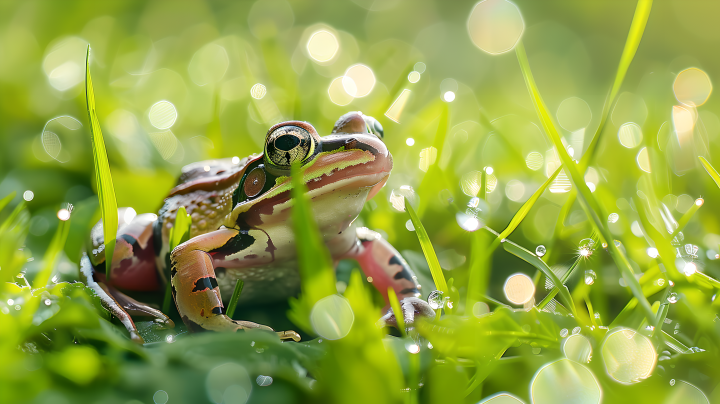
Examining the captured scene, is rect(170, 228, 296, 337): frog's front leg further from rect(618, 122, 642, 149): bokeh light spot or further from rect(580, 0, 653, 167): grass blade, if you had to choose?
rect(618, 122, 642, 149): bokeh light spot

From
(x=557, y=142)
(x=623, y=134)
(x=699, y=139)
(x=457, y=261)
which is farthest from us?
(x=623, y=134)

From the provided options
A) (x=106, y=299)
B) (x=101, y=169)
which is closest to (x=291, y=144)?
(x=101, y=169)

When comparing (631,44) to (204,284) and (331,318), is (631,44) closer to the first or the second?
(331,318)

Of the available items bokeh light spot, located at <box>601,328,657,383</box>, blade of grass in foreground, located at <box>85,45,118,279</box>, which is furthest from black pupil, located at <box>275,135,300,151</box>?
bokeh light spot, located at <box>601,328,657,383</box>

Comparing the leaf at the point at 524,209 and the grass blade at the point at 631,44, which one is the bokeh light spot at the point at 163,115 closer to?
the leaf at the point at 524,209

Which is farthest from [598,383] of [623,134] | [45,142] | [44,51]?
[44,51]

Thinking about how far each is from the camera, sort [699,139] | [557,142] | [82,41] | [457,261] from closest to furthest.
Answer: [557,142] → [457,261] → [699,139] → [82,41]

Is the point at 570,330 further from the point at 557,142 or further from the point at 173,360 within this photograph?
the point at 173,360
